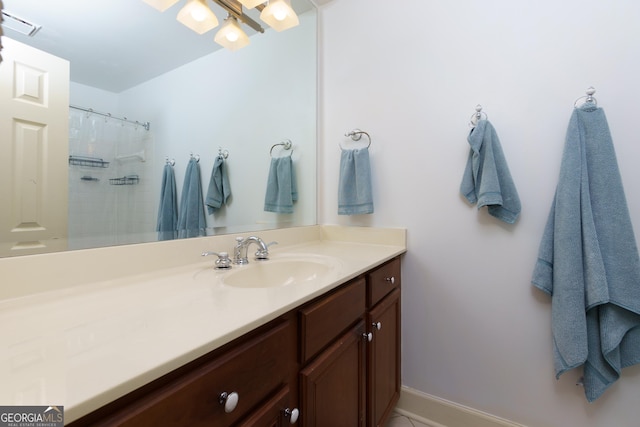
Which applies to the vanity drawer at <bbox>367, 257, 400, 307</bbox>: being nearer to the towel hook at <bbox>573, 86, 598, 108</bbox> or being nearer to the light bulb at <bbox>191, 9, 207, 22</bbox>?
the towel hook at <bbox>573, 86, 598, 108</bbox>

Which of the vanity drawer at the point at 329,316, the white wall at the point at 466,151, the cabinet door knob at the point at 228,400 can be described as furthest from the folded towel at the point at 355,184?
the cabinet door knob at the point at 228,400

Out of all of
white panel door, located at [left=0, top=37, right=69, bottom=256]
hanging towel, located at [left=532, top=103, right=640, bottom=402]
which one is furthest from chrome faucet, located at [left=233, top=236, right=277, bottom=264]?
hanging towel, located at [left=532, top=103, right=640, bottom=402]

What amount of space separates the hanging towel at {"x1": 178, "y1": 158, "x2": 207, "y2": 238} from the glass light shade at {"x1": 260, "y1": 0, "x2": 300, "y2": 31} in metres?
0.81

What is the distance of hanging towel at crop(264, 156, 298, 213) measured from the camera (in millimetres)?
1604

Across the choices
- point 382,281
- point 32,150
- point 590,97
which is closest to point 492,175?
point 590,97

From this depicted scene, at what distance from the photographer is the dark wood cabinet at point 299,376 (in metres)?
0.43

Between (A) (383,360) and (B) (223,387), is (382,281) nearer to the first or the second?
(A) (383,360)

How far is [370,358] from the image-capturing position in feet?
3.52

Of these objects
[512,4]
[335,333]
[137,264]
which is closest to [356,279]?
[335,333]

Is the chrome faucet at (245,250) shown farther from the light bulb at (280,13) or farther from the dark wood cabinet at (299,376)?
the light bulb at (280,13)

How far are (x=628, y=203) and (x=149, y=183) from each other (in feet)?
5.86

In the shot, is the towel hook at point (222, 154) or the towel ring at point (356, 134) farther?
the towel ring at point (356, 134)

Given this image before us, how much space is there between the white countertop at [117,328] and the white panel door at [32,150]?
18cm

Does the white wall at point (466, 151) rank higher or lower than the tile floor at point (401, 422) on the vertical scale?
higher
